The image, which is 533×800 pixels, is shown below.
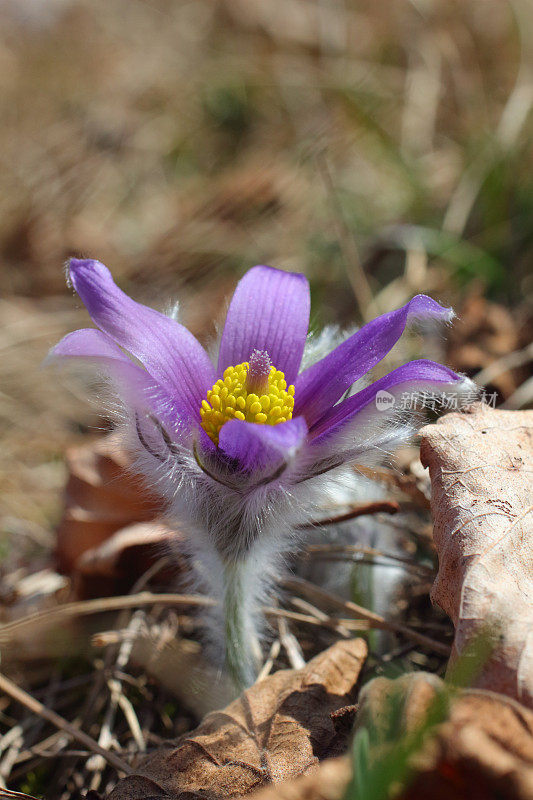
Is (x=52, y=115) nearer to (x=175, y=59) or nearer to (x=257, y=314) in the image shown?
(x=175, y=59)

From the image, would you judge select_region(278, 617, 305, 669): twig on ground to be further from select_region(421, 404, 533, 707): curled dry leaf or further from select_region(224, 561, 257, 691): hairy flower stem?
select_region(421, 404, 533, 707): curled dry leaf

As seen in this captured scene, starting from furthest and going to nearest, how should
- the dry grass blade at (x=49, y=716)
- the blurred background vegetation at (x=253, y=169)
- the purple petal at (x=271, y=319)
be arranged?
the blurred background vegetation at (x=253, y=169) → the purple petal at (x=271, y=319) → the dry grass blade at (x=49, y=716)

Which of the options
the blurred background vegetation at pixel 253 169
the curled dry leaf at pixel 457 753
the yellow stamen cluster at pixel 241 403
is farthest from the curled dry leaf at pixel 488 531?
the blurred background vegetation at pixel 253 169

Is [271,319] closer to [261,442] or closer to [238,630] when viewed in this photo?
[261,442]

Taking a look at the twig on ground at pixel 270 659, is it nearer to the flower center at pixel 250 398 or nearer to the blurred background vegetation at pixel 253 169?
the flower center at pixel 250 398

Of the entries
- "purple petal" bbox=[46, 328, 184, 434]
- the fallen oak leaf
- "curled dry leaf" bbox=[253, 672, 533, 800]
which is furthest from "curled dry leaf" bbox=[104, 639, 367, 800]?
the fallen oak leaf

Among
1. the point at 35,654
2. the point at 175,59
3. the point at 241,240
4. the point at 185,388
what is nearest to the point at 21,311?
the point at 241,240
